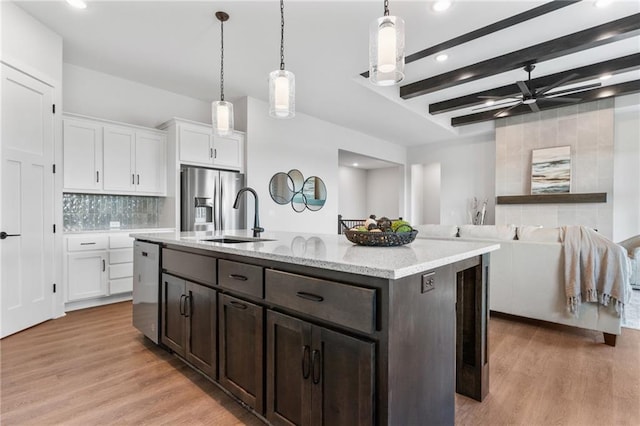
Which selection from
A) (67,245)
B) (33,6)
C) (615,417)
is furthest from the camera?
(67,245)

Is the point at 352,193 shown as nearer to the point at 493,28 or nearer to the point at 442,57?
the point at 442,57

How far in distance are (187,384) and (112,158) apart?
3128mm

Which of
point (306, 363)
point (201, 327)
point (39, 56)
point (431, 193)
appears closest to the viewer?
point (306, 363)

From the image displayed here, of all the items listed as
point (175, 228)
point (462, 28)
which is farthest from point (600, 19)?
point (175, 228)

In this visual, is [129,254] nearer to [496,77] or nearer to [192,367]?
[192,367]

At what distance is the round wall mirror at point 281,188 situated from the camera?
17.6ft

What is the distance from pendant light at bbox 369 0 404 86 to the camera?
1.70 meters

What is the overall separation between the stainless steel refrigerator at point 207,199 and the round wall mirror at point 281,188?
28.9 inches

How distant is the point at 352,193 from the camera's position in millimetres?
10531

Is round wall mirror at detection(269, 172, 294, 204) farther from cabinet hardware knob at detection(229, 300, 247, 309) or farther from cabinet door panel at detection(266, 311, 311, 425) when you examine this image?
cabinet door panel at detection(266, 311, 311, 425)

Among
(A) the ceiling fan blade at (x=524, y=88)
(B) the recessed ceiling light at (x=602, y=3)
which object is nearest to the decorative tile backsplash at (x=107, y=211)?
(A) the ceiling fan blade at (x=524, y=88)

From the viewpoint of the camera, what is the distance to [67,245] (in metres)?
3.44

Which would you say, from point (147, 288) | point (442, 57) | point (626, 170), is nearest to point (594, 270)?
point (442, 57)

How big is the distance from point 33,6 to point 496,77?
559cm
